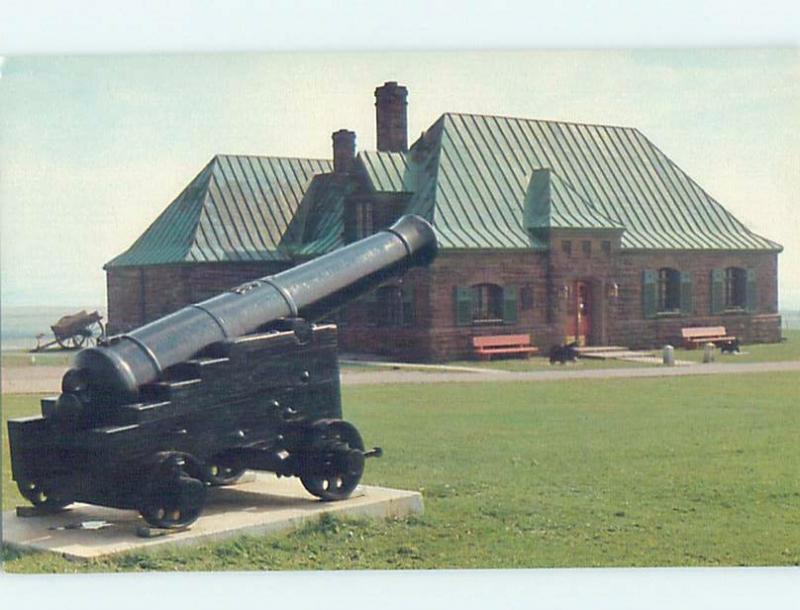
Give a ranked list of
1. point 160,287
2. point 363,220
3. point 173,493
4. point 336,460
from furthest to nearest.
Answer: point 363,220 < point 160,287 < point 336,460 < point 173,493

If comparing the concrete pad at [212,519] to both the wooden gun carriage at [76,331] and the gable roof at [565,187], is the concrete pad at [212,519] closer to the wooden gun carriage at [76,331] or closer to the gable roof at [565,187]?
the wooden gun carriage at [76,331]

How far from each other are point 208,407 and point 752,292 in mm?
4445

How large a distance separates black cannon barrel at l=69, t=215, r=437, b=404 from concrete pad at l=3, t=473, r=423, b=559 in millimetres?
1000

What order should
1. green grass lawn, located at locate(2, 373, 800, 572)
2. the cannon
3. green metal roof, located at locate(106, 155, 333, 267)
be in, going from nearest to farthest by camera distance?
the cannon → green grass lawn, located at locate(2, 373, 800, 572) → green metal roof, located at locate(106, 155, 333, 267)

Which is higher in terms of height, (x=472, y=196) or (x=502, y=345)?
(x=472, y=196)

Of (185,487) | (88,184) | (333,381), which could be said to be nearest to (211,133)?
(88,184)

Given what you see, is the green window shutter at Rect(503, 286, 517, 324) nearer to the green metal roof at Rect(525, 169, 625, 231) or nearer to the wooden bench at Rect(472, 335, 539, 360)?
the wooden bench at Rect(472, 335, 539, 360)

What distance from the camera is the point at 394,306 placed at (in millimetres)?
→ 9125

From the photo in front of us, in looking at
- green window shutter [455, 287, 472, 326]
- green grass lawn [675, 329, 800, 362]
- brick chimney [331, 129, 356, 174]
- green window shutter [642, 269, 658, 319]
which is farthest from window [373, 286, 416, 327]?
green grass lawn [675, 329, 800, 362]

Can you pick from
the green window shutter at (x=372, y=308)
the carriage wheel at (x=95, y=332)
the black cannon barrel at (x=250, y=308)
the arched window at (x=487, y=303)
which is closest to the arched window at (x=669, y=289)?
the arched window at (x=487, y=303)

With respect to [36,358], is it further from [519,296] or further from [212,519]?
[519,296]

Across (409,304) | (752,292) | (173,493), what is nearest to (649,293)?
(752,292)

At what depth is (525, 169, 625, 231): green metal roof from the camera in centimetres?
946

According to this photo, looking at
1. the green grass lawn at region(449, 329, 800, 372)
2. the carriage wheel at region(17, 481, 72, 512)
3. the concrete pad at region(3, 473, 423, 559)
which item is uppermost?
the green grass lawn at region(449, 329, 800, 372)
